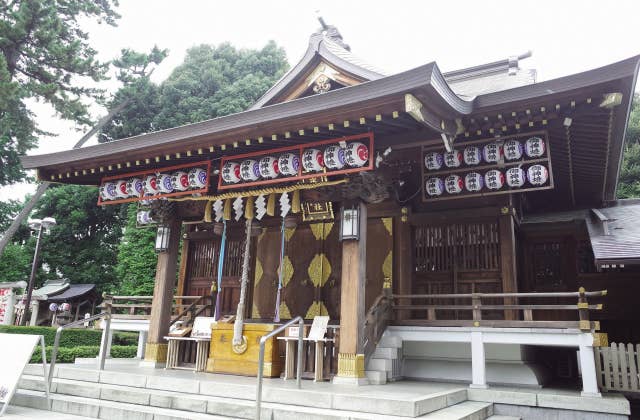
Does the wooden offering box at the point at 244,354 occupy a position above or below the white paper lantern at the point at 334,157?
below

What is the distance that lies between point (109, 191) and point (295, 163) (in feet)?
15.9

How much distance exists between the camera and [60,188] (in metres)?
32.1

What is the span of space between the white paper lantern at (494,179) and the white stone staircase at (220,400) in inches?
138

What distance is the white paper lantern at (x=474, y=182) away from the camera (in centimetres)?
843

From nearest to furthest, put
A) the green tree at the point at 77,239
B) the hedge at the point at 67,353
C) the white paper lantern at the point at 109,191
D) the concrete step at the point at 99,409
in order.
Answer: the concrete step at the point at 99,409 < the white paper lantern at the point at 109,191 < the hedge at the point at 67,353 < the green tree at the point at 77,239

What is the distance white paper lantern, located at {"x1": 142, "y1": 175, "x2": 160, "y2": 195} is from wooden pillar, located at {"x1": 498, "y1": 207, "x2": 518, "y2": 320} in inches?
281

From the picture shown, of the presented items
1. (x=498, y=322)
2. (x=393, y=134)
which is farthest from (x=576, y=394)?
(x=393, y=134)

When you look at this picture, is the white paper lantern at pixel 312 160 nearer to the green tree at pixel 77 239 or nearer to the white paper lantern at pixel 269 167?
the white paper lantern at pixel 269 167

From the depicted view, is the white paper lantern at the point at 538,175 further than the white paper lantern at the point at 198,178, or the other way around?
the white paper lantern at the point at 198,178

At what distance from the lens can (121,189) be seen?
10.2m

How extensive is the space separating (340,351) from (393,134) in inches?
142

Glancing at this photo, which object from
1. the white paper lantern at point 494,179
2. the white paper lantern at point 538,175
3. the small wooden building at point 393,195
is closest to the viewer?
the small wooden building at point 393,195

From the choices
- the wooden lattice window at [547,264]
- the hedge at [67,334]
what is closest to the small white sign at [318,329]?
the wooden lattice window at [547,264]

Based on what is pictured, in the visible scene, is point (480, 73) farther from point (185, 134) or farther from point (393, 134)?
point (185, 134)
